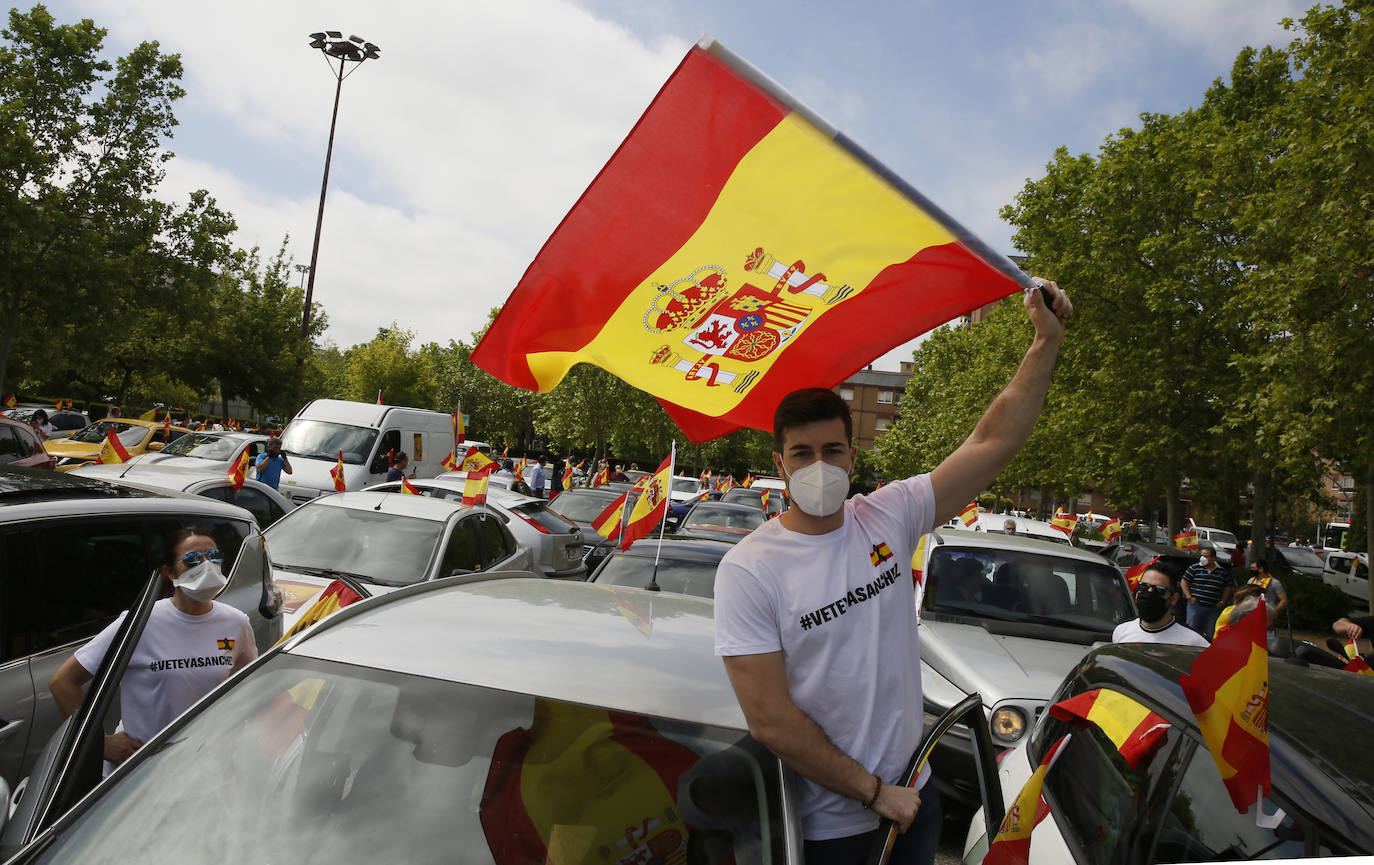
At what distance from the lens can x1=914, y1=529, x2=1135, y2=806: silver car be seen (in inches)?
225

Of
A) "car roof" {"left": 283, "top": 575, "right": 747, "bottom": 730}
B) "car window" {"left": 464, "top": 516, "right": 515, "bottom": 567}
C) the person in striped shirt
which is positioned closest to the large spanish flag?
"car roof" {"left": 283, "top": 575, "right": 747, "bottom": 730}

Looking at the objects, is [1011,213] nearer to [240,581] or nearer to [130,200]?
[130,200]

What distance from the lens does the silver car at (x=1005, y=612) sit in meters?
5.70

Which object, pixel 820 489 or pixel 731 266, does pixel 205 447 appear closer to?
pixel 731 266

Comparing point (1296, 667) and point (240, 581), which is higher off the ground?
point (1296, 667)

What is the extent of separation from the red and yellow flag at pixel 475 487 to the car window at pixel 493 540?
3.40ft

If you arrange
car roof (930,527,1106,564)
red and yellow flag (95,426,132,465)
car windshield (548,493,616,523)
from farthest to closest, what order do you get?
car windshield (548,493,616,523), red and yellow flag (95,426,132,465), car roof (930,527,1106,564)

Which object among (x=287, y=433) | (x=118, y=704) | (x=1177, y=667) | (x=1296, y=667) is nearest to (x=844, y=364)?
(x=1177, y=667)

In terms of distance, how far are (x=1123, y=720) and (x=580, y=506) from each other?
14.0 m

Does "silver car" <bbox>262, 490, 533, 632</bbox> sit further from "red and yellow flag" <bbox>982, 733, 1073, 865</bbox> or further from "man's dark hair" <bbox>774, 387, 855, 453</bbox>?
"red and yellow flag" <bbox>982, 733, 1073, 865</bbox>

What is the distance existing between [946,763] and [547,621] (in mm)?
3216

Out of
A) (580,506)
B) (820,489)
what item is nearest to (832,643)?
(820,489)

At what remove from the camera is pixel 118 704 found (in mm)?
4066

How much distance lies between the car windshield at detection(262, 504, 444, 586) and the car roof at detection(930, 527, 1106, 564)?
4.15 m
